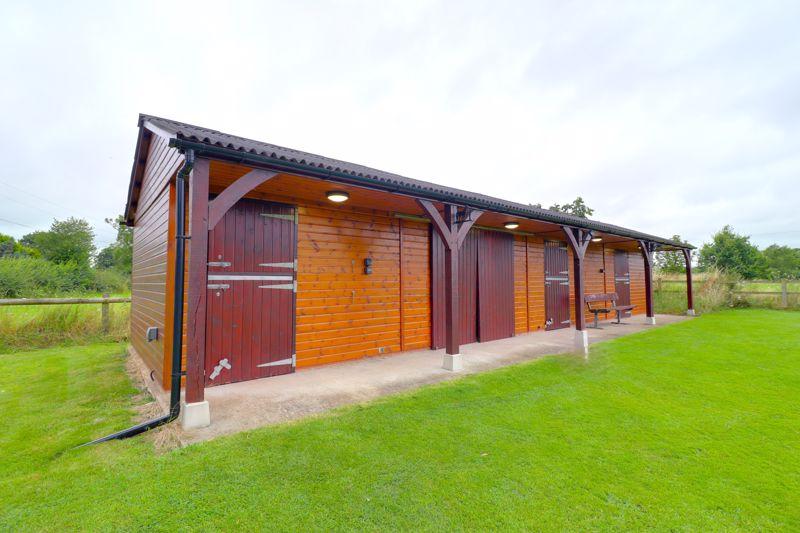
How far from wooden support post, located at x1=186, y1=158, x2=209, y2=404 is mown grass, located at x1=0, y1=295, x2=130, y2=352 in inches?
240

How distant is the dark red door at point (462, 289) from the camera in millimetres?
5988

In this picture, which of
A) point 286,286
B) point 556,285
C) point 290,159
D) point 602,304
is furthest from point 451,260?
point 602,304

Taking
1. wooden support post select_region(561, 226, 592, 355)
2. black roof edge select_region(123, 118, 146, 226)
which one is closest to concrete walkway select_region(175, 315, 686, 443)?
wooden support post select_region(561, 226, 592, 355)

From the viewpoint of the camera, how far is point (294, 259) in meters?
4.44

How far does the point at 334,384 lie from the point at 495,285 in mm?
4210

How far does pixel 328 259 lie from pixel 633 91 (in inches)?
498

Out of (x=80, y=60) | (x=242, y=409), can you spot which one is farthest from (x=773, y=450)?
(x=80, y=60)

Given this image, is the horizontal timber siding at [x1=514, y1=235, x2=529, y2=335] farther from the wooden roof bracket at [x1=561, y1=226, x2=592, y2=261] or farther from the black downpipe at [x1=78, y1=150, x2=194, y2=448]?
the black downpipe at [x1=78, y1=150, x2=194, y2=448]

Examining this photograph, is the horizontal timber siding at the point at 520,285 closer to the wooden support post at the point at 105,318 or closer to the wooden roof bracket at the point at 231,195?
the wooden roof bracket at the point at 231,195

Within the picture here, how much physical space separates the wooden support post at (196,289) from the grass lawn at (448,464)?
52cm

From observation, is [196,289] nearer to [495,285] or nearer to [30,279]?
[495,285]

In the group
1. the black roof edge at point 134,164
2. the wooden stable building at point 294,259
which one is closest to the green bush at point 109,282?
the black roof edge at point 134,164

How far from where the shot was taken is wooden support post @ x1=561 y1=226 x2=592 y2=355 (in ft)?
19.4

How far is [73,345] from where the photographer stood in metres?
6.44
